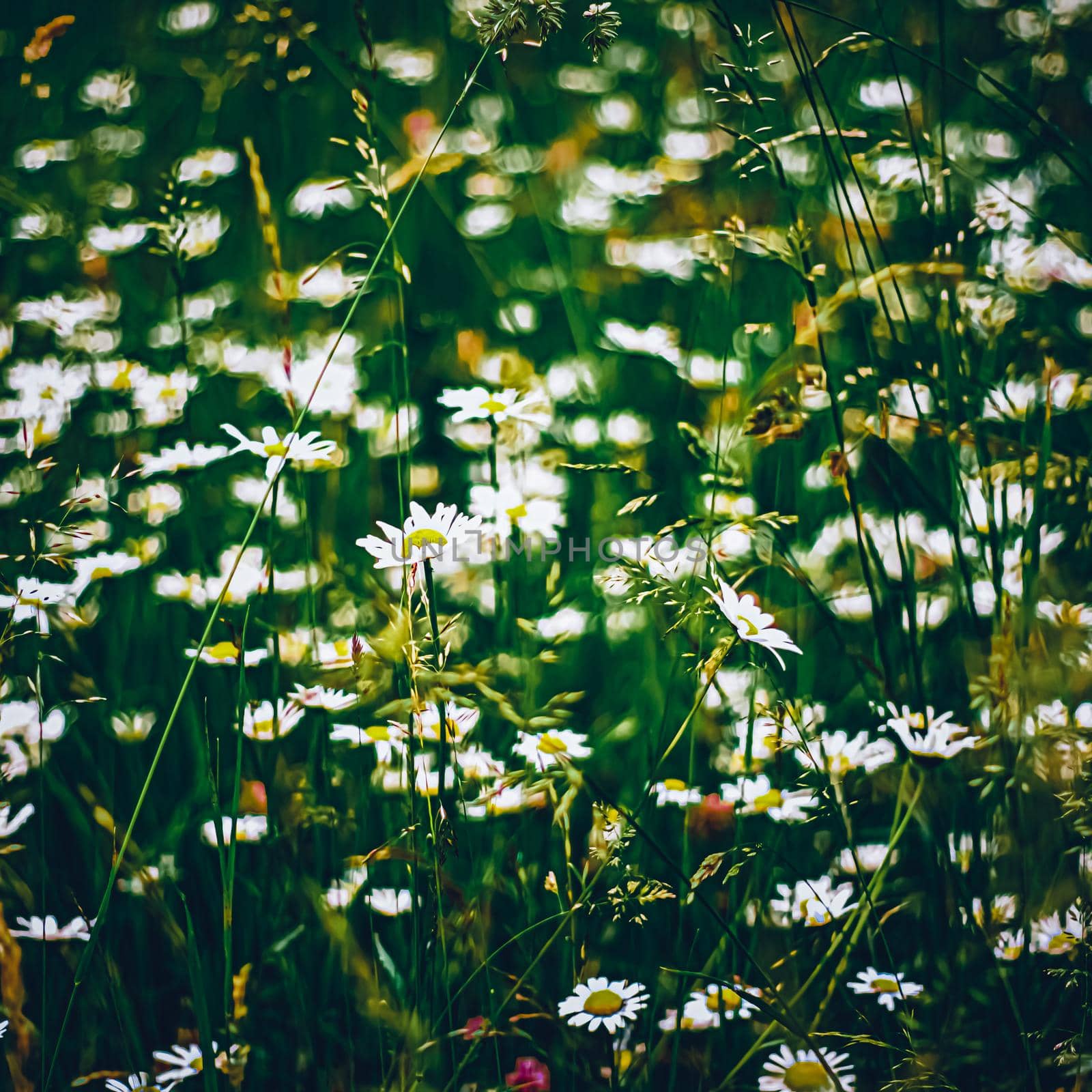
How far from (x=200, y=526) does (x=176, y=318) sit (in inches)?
13.0

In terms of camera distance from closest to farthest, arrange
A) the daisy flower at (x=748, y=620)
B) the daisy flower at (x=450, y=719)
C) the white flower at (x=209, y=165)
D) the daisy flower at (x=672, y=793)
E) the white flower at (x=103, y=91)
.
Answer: the daisy flower at (x=748, y=620), the daisy flower at (x=450, y=719), the daisy flower at (x=672, y=793), the white flower at (x=209, y=165), the white flower at (x=103, y=91)

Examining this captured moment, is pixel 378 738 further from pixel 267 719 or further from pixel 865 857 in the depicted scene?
pixel 865 857

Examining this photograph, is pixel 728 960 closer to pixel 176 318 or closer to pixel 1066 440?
pixel 1066 440

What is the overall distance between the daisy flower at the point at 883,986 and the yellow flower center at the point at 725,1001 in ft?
0.26

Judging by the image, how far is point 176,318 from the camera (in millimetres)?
971

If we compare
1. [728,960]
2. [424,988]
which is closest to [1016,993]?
[728,960]

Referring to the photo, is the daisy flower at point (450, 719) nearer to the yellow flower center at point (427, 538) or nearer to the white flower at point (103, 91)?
the yellow flower center at point (427, 538)

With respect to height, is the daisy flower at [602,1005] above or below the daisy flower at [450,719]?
below

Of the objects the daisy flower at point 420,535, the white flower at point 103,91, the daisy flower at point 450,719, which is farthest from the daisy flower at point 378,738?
the white flower at point 103,91

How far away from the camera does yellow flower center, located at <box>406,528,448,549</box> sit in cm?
49

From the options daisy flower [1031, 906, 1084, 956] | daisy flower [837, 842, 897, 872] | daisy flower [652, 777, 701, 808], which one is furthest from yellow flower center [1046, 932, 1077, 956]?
daisy flower [652, 777, 701, 808]

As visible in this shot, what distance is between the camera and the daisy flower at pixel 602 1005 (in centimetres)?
50

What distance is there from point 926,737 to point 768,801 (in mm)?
133

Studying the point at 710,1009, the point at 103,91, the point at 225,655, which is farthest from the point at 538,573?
the point at 103,91
